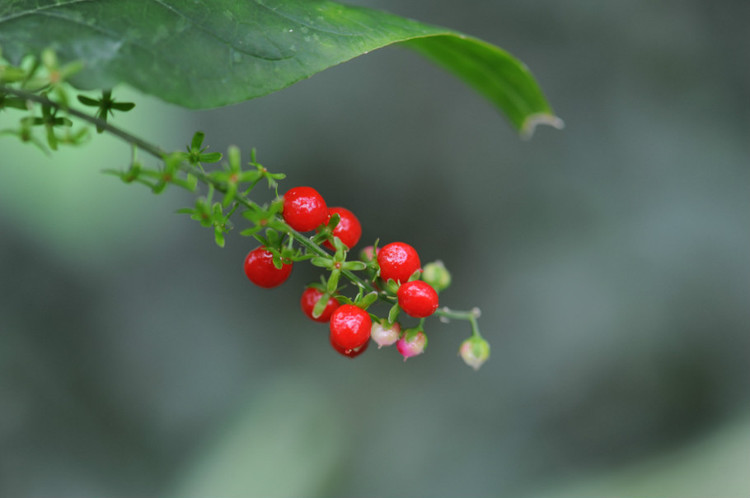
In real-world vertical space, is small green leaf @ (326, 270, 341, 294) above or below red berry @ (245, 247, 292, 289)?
above

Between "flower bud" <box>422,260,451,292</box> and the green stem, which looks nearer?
the green stem

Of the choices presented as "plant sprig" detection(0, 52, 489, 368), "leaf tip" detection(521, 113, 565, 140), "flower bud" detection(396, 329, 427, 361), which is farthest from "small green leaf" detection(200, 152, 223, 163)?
"leaf tip" detection(521, 113, 565, 140)

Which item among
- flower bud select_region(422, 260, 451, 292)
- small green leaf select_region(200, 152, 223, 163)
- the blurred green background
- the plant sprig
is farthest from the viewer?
the blurred green background

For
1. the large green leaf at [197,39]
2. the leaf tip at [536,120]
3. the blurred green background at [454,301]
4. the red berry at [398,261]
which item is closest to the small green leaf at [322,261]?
the red berry at [398,261]

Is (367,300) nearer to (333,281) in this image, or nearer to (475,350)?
(333,281)

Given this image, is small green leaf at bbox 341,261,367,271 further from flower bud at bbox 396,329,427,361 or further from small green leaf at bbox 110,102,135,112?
small green leaf at bbox 110,102,135,112

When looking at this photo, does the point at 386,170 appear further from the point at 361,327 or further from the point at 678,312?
the point at 361,327
